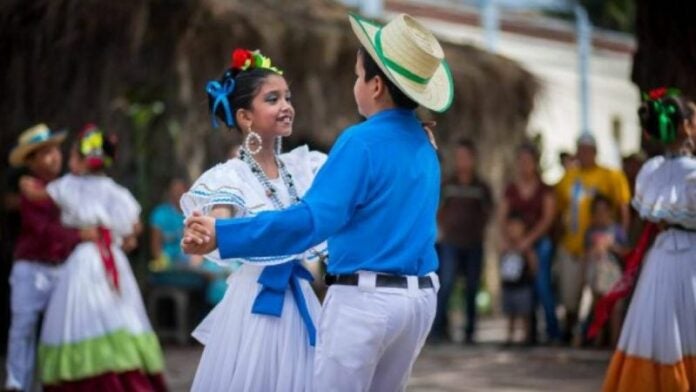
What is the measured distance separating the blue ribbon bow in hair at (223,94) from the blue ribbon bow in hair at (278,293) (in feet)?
2.28

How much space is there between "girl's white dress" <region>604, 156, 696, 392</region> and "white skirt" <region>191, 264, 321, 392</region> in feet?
7.67

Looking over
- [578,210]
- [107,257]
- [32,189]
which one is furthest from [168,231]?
[107,257]

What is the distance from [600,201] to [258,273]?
7.29 meters

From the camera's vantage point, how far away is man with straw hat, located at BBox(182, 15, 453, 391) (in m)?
5.73

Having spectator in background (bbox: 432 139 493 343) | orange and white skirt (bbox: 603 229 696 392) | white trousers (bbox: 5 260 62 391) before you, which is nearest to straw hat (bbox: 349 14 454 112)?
orange and white skirt (bbox: 603 229 696 392)

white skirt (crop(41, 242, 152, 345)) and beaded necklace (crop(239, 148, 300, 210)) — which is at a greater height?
beaded necklace (crop(239, 148, 300, 210))

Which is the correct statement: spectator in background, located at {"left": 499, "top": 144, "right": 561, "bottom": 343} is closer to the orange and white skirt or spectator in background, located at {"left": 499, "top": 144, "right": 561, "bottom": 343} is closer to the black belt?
the orange and white skirt

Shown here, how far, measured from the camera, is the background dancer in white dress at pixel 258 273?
21.4 ft

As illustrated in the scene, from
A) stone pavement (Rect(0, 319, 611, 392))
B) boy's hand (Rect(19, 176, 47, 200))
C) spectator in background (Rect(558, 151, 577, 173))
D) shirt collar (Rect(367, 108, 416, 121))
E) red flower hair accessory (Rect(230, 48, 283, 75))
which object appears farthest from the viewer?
spectator in background (Rect(558, 151, 577, 173))

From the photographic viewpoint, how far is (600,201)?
44.5 feet

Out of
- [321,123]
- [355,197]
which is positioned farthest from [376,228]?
[321,123]

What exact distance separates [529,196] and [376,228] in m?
8.43

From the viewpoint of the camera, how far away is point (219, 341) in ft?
21.7

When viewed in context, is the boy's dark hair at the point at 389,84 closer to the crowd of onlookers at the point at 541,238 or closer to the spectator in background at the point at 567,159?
the crowd of onlookers at the point at 541,238
